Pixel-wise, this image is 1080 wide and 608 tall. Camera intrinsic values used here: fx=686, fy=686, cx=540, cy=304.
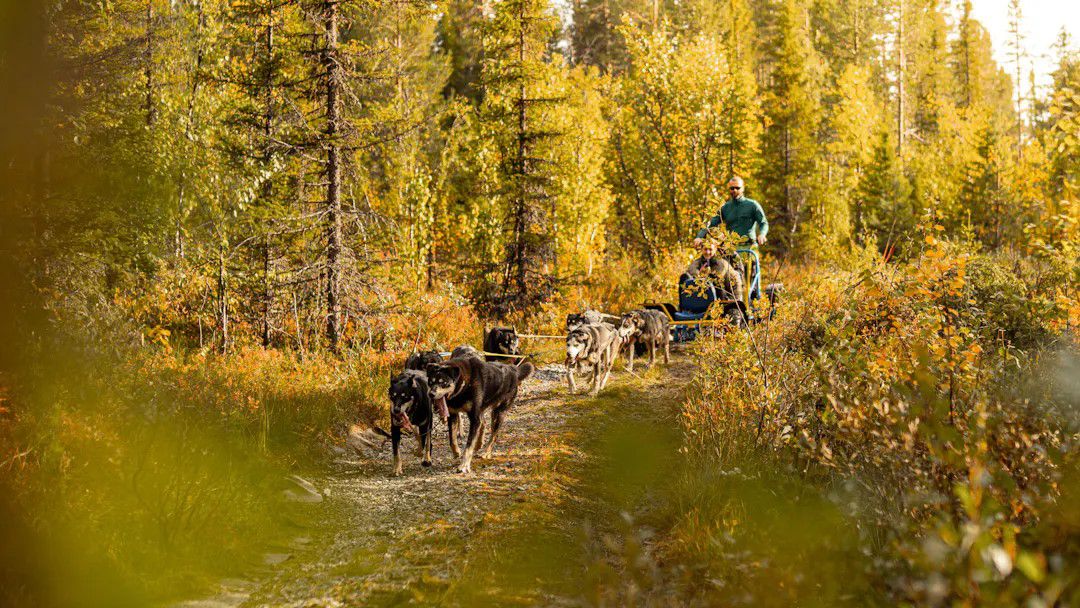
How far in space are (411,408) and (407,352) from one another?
14.3ft

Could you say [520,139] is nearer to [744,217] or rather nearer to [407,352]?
[744,217]

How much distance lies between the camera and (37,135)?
6547mm

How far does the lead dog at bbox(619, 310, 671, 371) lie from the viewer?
11516mm

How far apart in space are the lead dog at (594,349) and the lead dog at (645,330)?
45cm

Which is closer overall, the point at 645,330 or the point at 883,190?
the point at 645,330

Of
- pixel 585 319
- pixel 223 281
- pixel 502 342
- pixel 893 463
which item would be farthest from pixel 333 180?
pixel 893 463

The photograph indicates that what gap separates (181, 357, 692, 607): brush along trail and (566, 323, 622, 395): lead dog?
1189 mm

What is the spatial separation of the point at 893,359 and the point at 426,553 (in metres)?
3.68

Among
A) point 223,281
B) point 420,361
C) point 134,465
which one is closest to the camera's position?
point 134,465

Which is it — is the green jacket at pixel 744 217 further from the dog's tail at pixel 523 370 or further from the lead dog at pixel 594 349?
the dog's tail at pixel 523 370

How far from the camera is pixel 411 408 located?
6.88 meters

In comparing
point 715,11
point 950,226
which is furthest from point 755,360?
point 715,11

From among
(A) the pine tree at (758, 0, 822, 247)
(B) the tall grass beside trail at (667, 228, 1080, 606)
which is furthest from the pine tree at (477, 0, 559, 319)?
(A) the pine tree at (758, 0, 822, 247)

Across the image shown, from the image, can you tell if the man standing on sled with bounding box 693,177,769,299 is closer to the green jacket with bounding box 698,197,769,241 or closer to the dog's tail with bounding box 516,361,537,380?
the green jacket with bounding box 698,197,769,241
